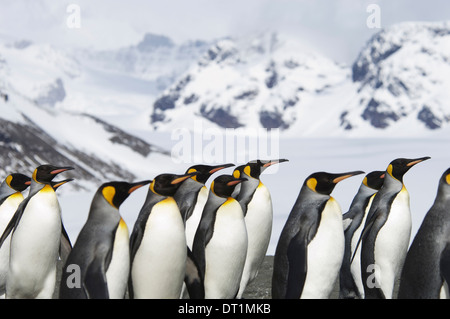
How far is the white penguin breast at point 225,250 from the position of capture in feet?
21.9

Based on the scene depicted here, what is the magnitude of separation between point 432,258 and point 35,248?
3.99 m

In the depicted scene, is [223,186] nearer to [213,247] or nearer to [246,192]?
[213,247]

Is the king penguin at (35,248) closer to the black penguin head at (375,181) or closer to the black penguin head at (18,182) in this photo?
the black penguin head at (18,182)

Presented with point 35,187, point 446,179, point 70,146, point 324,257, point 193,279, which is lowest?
point 70,146

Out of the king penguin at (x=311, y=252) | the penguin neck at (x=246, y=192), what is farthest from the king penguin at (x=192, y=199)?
the king penguin at (x=311, y=252)

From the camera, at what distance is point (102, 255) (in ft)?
18.3

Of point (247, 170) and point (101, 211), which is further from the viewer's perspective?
point (247, 170)

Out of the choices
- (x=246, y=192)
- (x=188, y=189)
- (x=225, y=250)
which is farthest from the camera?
(x=246, y=192)

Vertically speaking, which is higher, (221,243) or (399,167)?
(399,167)

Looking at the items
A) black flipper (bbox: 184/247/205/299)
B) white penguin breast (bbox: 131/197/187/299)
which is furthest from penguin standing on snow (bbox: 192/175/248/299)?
white penguin breast (bbox: 131/197/187/299)

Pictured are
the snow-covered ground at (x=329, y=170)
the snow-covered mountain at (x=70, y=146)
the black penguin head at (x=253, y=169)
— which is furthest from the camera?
the snow-covered mountain at (x=70, y=146)

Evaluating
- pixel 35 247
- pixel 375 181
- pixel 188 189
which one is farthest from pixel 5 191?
pixel 375 181

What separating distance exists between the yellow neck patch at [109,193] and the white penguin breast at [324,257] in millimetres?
2008

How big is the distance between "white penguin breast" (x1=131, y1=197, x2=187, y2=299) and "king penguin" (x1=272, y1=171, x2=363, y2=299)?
1010mm
